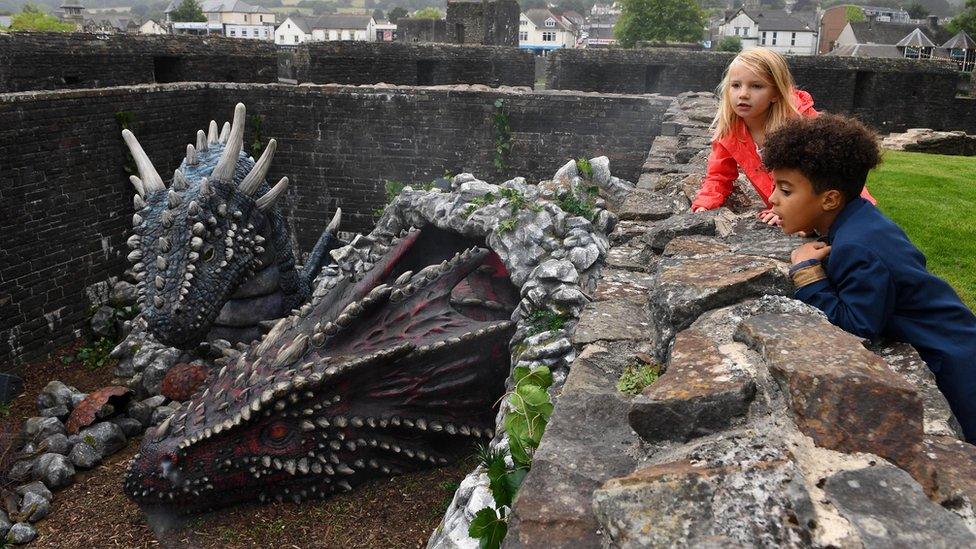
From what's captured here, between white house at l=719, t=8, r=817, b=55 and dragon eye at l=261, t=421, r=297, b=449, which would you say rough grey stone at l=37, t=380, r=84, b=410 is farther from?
white house at l=719, t=8, r=817, b=55

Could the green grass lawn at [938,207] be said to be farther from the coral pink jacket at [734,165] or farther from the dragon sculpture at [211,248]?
the dragon sculpture at [211,248]

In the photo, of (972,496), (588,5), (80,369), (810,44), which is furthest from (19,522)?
(588,5)

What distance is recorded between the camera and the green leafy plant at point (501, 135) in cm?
1046

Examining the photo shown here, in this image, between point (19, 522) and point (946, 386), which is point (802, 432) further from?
point (19, 522)

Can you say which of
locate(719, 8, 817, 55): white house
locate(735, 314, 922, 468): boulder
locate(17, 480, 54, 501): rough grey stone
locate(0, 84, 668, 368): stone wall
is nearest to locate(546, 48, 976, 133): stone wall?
locate(0, 84, 668, 368): stone wall

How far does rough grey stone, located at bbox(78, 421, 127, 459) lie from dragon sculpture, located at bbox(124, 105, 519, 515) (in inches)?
53.7

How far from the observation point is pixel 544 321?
3.91 metres

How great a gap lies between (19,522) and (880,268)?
5.45 meters

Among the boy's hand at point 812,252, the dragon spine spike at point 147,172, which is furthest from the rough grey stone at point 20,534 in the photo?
the boy's hand at point 812,252

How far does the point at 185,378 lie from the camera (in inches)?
267

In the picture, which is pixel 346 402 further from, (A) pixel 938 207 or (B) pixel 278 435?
(A) pixel 938 207

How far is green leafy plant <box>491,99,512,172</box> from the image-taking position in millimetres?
10461

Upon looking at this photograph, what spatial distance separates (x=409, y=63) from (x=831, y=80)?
8118 millimetres

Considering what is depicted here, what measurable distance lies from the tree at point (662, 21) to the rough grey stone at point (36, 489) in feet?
188
